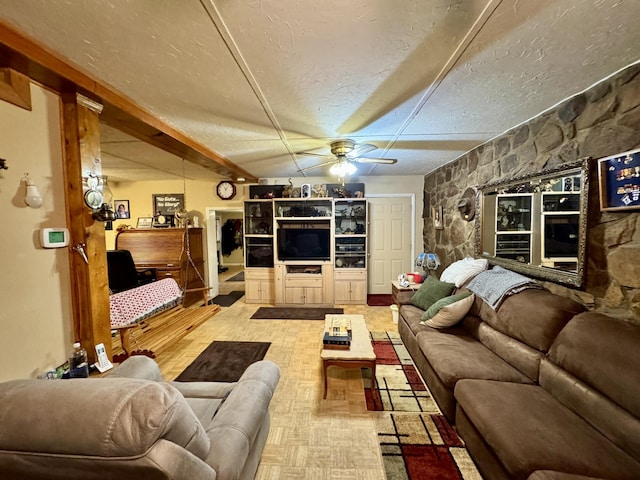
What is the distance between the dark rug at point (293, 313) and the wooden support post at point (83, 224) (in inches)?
101

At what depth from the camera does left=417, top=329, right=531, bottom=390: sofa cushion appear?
189cm

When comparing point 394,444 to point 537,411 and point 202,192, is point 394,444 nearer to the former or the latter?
point 537,411

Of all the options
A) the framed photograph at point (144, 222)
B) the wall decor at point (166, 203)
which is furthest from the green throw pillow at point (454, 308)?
the framed photograph at point (144, 222)

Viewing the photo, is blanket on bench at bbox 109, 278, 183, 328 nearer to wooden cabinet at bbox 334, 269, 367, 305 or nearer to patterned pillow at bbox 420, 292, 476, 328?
wooden cabinet at bbox 334, 269, 367, 305

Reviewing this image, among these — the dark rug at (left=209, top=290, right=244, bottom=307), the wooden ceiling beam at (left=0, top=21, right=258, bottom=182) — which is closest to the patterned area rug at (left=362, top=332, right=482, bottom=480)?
the wooden ceiling beam at (left=0, top=21, right=258, bottom=182)

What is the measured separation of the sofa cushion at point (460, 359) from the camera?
189 cm

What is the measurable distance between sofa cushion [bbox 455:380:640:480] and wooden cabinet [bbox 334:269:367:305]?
3.08m

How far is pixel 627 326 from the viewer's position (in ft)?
4.84

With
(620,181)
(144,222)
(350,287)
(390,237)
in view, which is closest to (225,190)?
(144,222)

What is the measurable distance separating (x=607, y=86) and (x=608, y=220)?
0.86 m

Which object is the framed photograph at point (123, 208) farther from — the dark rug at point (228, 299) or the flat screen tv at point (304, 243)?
the flat screen tv at point (304, 243)

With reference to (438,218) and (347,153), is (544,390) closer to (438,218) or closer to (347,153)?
(347,153)

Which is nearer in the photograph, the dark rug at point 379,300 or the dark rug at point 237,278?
the dark rug at point 379,300

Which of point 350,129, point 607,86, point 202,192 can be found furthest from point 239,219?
point 607,86
